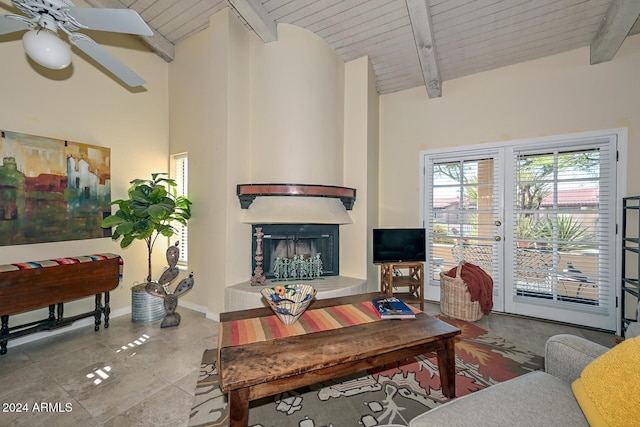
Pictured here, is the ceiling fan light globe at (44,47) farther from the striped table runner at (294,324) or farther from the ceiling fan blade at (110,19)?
the striped table runner at (294,324)

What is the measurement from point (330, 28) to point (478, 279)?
3219 mm

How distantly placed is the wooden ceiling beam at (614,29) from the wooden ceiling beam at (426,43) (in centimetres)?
137

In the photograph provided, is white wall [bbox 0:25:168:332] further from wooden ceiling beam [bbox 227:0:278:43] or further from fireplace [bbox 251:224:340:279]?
wooden ceiling beam [bbox 227:0:278:43]

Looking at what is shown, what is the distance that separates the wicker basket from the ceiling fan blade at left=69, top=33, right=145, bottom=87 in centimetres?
367

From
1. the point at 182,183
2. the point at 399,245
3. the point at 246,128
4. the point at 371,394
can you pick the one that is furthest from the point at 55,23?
the point at 399,245

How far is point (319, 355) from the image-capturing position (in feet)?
4.33

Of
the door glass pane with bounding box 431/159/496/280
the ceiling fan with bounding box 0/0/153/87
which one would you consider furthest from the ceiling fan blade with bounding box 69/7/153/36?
the door glass pane with bounding box 431/159/496/280

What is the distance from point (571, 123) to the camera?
2.76 meters

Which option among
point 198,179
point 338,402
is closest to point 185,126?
point 198,179

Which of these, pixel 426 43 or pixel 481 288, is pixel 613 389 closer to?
pixel 481 288

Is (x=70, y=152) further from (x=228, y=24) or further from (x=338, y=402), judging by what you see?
(x=338, y=402)

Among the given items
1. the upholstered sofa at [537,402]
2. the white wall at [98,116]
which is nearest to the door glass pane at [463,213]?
the upholstered sofa at [537,402]

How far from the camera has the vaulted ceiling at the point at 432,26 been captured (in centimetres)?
235

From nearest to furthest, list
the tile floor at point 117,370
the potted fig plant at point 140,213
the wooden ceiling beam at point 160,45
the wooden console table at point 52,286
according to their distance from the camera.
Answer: the tile floor at point 117,370
the wooden console table at point 52,286
the potted fig plant at point 140,213
the wooden ceiling beam at point 160,45
